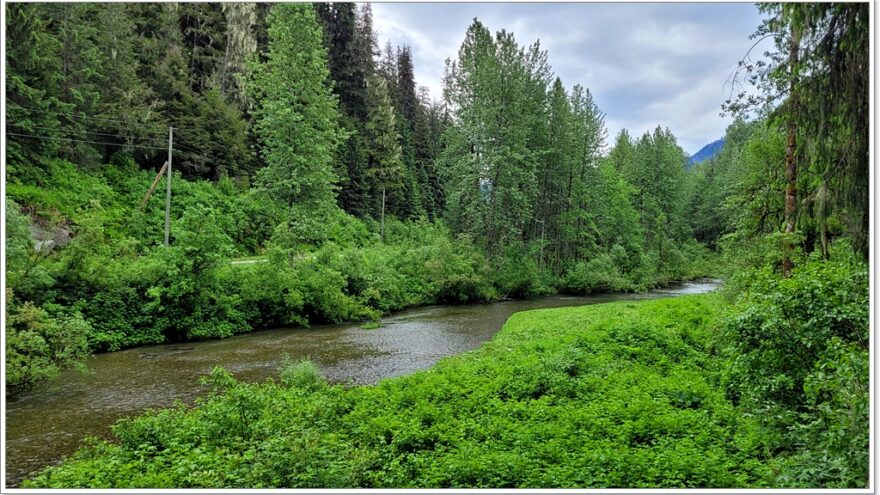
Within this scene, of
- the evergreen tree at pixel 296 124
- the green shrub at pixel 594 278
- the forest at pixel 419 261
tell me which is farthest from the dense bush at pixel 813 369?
the green shrub at pixel 594 278

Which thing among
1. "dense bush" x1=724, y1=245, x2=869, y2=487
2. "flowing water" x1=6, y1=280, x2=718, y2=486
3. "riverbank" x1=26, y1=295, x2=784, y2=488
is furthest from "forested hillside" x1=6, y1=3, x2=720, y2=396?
"dense bush" x1=724, y1=245, x2=869, y2=487

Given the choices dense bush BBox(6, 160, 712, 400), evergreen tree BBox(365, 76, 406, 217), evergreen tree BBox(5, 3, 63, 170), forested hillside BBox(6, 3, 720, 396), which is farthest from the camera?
evergreen tree BBox(365, 76, 406, 217)

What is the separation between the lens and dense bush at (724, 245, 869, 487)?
4.71 m

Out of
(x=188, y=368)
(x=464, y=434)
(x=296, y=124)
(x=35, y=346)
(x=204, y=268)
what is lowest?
(x=188, y=368)

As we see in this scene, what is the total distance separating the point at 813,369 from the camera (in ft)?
21.0

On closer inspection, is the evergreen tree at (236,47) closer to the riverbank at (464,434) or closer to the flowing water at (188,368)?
the flowing water at (188,368)

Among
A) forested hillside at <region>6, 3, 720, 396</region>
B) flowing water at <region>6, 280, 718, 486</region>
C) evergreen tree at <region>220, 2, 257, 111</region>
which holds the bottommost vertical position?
flowing water at <region>6, 280, 718, 486</region>

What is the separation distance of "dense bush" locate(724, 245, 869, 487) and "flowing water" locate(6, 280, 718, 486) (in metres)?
7.93

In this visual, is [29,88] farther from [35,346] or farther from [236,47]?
[236,47]

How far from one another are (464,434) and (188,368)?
9711 millimetres

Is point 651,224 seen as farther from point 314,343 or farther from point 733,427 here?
point 733,427

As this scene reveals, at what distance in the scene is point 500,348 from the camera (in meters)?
12.4

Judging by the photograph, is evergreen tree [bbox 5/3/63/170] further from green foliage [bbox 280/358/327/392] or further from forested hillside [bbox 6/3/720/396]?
green foliage [bbox 280/358/327/392]

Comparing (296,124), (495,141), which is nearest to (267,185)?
(296,124)
